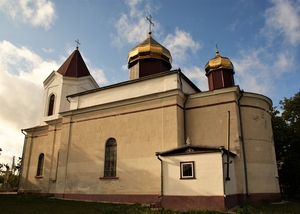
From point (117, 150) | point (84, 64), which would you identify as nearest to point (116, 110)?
point (117, 150)

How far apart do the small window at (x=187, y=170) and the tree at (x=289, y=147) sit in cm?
1147

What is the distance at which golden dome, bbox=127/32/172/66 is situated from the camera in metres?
17.7

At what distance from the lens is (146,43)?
18266 millimetres

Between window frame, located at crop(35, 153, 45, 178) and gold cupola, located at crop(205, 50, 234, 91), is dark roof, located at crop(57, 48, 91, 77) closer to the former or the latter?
window frame, located at crop(35, 153, 45, 178)

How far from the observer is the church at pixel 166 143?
10461 mm

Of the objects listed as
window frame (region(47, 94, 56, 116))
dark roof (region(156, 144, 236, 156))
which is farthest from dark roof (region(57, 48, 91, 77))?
dark roof (region(156, 144, 236, 156))

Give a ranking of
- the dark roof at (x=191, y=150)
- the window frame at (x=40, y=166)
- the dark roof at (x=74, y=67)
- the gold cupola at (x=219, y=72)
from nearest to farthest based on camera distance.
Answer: the dark roof at (x=191, y=150), the gold cupola at (x=219, y=72), the window frame at (x=40, y=166), the dark roof at (x=74, y=67)

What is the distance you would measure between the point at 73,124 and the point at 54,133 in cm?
303

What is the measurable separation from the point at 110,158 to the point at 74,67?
415 inches

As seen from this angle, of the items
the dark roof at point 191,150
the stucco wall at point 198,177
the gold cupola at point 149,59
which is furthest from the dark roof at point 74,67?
the stucco wall at point 198,177

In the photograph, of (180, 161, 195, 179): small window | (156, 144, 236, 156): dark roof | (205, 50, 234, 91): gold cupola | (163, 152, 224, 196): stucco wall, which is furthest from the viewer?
(205, 50, 234, 91): gold cupola

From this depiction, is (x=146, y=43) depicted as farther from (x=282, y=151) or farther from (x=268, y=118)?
(x=282, y=151)

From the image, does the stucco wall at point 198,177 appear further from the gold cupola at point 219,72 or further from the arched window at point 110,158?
the gold cupola at point 219,72

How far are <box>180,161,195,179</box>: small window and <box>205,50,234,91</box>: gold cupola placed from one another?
7200mm
